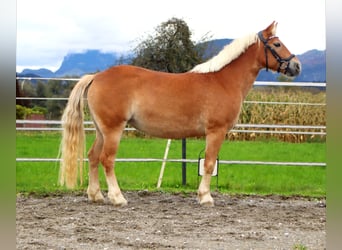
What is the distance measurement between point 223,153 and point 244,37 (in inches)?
171

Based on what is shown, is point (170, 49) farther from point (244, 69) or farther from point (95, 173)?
point (95, 173)

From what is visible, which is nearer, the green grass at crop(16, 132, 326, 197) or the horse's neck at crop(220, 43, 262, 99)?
the horse's neck at crop(220, 43, 262, 99)

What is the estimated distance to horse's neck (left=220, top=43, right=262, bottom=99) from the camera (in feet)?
15.3

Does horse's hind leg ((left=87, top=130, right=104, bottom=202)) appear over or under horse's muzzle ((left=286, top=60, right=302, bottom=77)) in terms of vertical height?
under

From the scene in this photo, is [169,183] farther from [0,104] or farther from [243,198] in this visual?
[0,104]

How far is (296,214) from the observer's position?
423cm

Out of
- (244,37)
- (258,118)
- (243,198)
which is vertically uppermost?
(244,37)

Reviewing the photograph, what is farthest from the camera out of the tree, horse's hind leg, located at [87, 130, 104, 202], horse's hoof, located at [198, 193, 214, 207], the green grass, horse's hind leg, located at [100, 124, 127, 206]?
the tree

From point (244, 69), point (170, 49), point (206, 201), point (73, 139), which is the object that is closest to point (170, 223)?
point (206, 201)

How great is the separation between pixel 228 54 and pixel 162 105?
0.84 meters

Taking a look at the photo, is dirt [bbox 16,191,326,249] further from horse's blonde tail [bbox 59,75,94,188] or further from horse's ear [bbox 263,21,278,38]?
horse's ear [bbox 263,21,278,38]

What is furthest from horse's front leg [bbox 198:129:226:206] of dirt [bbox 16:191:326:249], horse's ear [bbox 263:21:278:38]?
horse's ear [bbox 263:21:278:38]

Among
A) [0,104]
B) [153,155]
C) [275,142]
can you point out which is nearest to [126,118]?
[0,104]

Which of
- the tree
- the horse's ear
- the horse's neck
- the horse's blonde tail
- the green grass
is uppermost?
the tree
